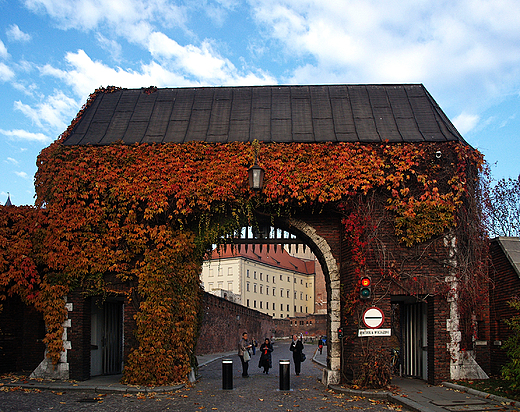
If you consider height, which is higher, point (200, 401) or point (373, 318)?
point (373, 318)

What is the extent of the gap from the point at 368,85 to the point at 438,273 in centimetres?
589

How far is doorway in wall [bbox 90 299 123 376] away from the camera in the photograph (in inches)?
571

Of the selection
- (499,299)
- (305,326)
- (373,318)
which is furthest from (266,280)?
(373,318)

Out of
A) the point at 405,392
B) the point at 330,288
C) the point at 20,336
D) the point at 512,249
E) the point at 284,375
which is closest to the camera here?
the point at 405,392

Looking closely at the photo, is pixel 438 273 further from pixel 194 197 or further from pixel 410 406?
pixel 194 197

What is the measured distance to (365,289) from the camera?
39.2 ft

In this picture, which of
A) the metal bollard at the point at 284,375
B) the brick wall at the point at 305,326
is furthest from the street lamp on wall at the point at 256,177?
the brick wall at the point at 305,326

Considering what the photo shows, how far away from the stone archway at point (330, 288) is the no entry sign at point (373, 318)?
1747mm

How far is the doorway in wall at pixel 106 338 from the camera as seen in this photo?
14.5m

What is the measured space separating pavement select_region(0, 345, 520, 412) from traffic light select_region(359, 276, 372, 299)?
2.00 meters

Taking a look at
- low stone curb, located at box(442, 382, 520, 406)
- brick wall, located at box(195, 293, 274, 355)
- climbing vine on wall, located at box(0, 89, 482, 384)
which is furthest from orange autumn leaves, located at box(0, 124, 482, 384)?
brick wall, located at box(195, 293, 274, 355)

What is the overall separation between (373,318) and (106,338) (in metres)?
7.90

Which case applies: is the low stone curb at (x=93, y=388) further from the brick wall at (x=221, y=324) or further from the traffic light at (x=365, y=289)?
the brick wall at (x=221, y=324)

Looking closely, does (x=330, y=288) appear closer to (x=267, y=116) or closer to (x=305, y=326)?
(x=267, y=116)
